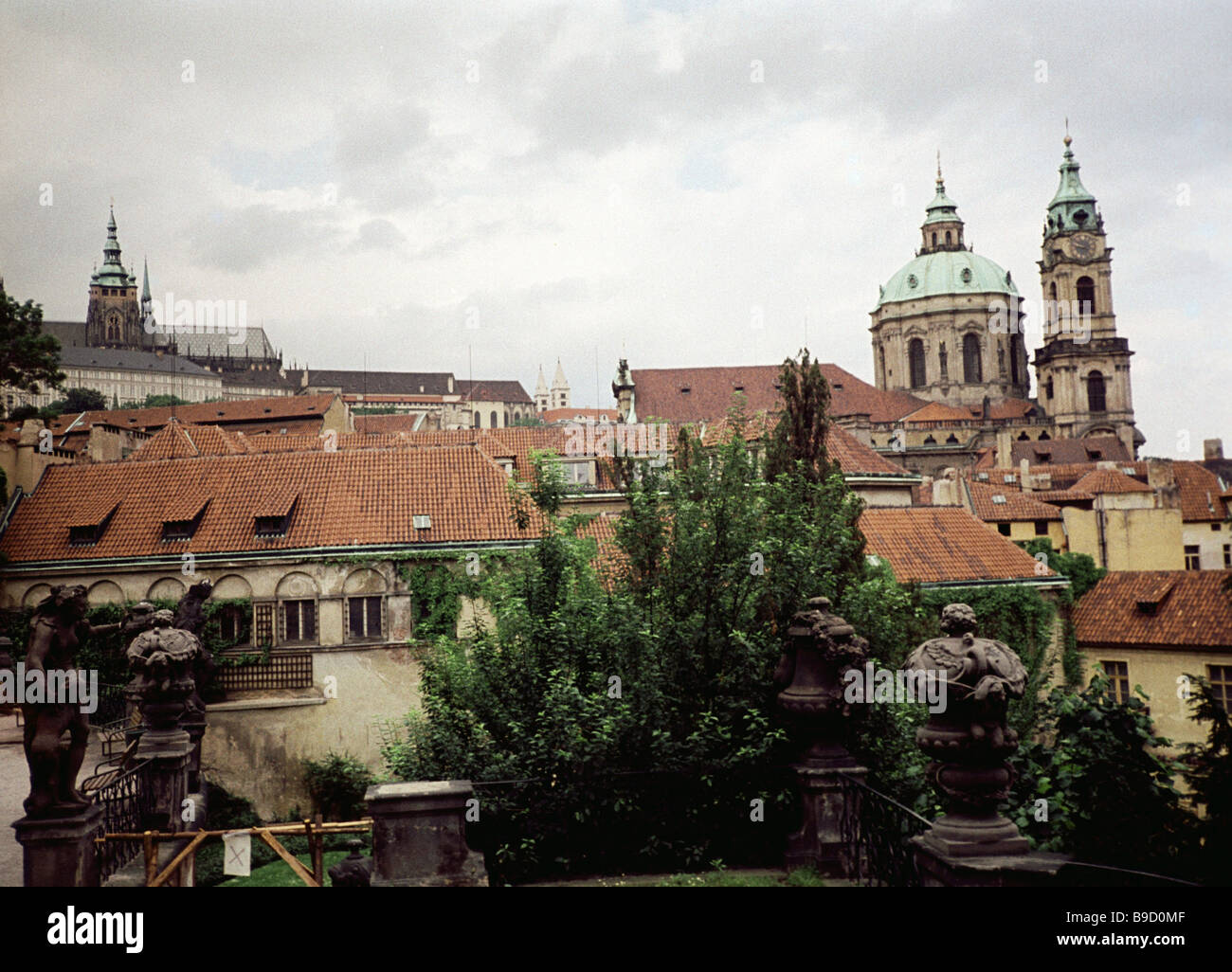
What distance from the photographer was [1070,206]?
8469 centimetres

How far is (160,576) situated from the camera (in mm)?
23328

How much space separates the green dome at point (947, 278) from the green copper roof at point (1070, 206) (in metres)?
9.36

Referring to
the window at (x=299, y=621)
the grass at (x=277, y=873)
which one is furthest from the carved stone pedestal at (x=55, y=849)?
the window at (x=299, y=621)

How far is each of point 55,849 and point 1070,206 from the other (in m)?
93.0

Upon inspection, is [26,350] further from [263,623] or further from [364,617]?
A: [364,617]

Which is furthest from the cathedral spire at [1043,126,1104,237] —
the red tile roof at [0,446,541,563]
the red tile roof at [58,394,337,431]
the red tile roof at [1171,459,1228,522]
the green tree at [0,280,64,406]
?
the green tree at [0,280,64,406]

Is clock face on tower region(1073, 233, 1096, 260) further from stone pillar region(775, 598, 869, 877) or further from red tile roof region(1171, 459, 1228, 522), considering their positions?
stone pillar region(775, 598, 869, 877)

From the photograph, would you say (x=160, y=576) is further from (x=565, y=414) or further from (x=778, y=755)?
(x=565, y=414)

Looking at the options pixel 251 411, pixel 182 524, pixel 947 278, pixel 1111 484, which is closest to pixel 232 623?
pixel 182 524

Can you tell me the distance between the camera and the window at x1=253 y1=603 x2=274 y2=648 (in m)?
22.7

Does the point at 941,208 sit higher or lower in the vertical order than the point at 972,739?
higher

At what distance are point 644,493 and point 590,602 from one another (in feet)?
4.03

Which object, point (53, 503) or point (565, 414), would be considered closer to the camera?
point (53, 503)
